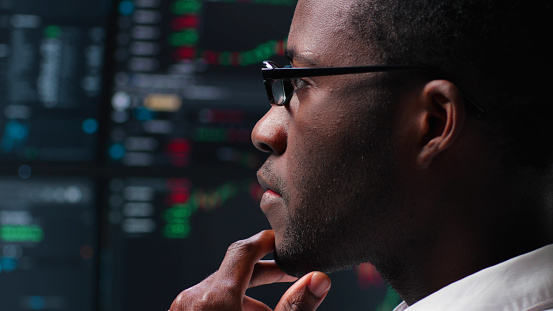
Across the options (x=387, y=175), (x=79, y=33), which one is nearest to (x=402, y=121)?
(x=387, y=175)

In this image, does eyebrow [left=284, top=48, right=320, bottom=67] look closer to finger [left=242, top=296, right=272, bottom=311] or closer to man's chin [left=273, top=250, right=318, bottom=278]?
man's chin [left=273, top=250, right=318, bottom=278]

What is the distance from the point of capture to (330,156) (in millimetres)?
632

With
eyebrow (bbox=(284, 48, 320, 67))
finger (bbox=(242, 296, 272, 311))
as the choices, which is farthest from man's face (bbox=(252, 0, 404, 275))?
finger (bbox=(242, 296, 272, 311))

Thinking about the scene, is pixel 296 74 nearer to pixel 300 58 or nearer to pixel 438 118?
pixel 300 58

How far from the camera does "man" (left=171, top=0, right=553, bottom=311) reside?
1.87ft

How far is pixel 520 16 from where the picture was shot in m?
0.57

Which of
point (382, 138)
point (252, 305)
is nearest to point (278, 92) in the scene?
point (382, 138)

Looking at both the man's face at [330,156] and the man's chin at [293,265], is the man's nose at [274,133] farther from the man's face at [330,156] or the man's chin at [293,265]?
the man's chin at [293,265]

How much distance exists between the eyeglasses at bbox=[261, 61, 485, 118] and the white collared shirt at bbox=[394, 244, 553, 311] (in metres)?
0.14

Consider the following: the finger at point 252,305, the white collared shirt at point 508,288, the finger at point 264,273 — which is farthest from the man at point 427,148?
the finger at point 252,305

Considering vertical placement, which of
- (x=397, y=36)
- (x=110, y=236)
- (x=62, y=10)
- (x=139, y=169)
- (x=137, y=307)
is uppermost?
(x=62, y=10)

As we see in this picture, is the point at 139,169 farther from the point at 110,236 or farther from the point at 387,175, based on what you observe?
the point at 387,175

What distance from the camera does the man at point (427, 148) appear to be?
57 centimetres

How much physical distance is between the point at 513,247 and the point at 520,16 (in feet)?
0.70
